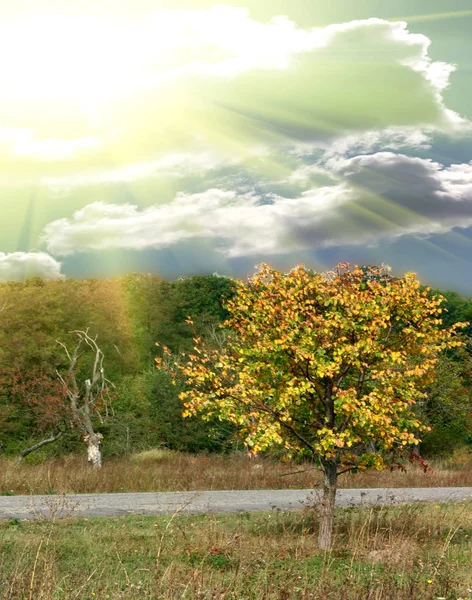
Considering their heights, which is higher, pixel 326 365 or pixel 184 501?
pixel 326 365

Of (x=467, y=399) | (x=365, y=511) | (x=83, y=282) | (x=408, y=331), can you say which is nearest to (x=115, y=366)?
(x=83, y=282)

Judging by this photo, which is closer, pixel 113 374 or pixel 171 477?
pixel 171 477

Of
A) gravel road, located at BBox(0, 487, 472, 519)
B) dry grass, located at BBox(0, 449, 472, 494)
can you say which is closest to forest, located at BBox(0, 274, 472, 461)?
dry grass, located at BBox(0, 449, 472, 494)

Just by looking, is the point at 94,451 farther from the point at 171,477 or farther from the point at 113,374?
the point at 113,374

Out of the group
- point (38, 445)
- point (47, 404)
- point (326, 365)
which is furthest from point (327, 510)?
point (47, 404)

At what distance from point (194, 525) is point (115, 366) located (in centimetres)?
3600

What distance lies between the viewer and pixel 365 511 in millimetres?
14992

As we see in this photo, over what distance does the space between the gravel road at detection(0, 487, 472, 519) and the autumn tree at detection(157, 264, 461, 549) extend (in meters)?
2.89

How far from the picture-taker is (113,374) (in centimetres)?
4606

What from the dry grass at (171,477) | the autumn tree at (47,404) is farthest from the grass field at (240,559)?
the autumn tree at (47,404)

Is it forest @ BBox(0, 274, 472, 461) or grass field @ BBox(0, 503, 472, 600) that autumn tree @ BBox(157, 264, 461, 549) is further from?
forest @ BBox(0, 274, 472, 461)

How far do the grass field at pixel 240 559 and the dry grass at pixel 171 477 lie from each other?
6.60 metres

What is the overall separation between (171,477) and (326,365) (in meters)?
13.0

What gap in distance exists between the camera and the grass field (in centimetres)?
739
